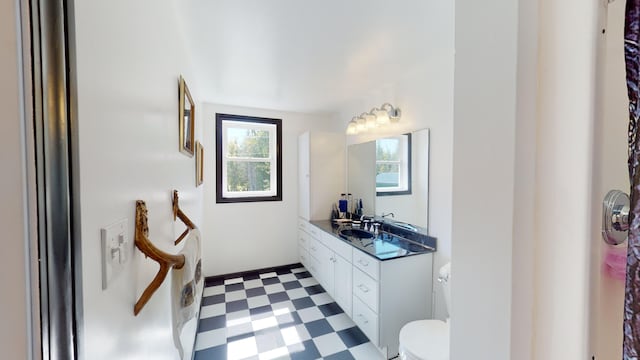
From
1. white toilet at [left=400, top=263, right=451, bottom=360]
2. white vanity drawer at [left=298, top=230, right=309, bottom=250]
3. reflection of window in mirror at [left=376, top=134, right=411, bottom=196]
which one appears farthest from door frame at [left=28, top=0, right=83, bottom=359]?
white vanity drawer at [left=298, top=230, right=309, bottom=250]

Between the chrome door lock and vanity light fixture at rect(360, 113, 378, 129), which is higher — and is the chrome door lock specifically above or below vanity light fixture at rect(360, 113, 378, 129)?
below

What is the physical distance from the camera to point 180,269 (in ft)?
2.95

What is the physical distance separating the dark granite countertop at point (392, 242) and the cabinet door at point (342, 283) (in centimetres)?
23

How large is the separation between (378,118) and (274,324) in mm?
2204

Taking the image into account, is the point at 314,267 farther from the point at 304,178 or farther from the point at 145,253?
the point at 145,253

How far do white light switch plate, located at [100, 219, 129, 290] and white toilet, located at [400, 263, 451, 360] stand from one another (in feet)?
4.55

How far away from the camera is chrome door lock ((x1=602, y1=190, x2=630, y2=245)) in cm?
46

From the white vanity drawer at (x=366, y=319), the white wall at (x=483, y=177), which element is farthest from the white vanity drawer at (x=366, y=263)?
the white wall at (x=483, y=177)

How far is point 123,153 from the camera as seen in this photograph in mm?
645

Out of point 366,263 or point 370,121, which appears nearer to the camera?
point 366,263

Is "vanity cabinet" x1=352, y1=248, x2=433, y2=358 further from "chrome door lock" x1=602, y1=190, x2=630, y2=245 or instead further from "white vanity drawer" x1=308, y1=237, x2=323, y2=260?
"chrome door lock" x1=602, y1=190, x2=630, y2=245

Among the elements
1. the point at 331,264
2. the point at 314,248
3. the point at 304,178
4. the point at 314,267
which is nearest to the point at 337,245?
the point at 331,264

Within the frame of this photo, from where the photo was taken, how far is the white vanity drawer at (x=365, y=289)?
5.93 ft

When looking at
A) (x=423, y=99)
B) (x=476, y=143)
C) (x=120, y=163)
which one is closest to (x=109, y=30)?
(x=120, y=163)
